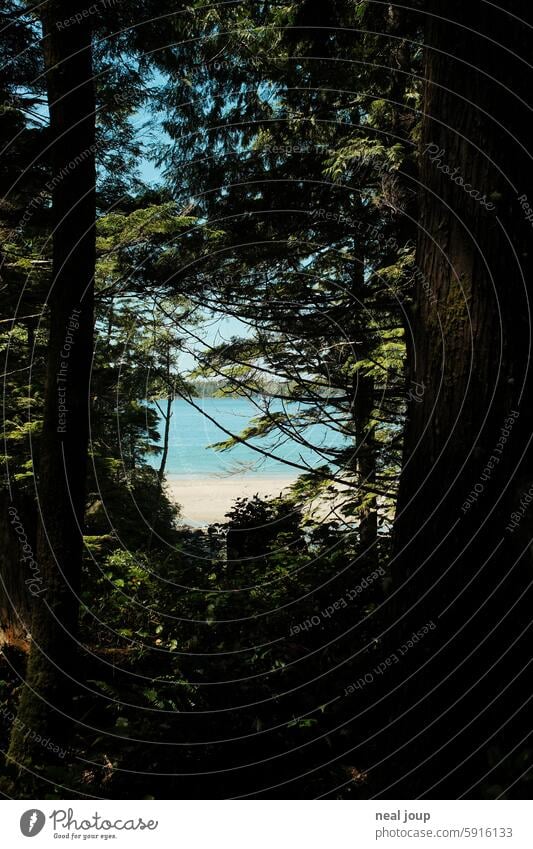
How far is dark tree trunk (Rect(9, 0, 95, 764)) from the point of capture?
4293 millimetres

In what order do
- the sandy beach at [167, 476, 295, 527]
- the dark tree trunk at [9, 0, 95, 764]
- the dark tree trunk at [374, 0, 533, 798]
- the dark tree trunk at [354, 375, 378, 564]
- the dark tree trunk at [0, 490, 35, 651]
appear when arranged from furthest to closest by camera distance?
the sandy beach at [167, 476, 295, 527], the dark tree trunk at [354, 375, 378, 564], the dark tree trunk at [0, 490, 35, 651], the dark tree trunk at [9, 0, 95, 764], the dark tree trunk at [374, 0, 533, 798]

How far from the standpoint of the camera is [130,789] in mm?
4289

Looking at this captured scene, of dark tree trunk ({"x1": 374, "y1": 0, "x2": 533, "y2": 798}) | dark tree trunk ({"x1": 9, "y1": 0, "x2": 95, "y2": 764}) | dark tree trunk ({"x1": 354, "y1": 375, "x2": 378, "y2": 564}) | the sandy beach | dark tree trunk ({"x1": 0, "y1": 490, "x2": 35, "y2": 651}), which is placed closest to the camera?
dark tree trunk ({"x1": 374, "y1": 0, "x2": 533, "y2": 798})

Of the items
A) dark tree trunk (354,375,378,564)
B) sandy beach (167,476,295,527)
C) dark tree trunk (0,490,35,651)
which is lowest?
dark tree trunk (0,490,35,651)

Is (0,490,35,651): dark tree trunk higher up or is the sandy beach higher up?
the sandy beach

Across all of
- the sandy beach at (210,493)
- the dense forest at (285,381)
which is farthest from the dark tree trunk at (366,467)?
the sandy beach at (210,493)

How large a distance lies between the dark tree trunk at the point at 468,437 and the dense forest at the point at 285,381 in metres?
0.01

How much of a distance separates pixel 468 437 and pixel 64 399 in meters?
2.77

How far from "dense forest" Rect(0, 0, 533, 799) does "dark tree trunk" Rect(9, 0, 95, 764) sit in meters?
0.02

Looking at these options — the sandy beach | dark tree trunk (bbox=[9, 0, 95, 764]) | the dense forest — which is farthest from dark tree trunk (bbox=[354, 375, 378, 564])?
the sandy beach

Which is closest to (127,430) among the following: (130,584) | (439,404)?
(130,584)

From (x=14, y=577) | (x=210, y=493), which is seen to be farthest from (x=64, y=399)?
(x=210, y=493)

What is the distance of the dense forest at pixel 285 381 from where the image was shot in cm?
322

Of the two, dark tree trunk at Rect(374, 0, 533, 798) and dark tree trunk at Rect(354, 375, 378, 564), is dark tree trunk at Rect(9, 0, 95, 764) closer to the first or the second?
dark tree trunk at Rect(374, 0, 533, 798)
